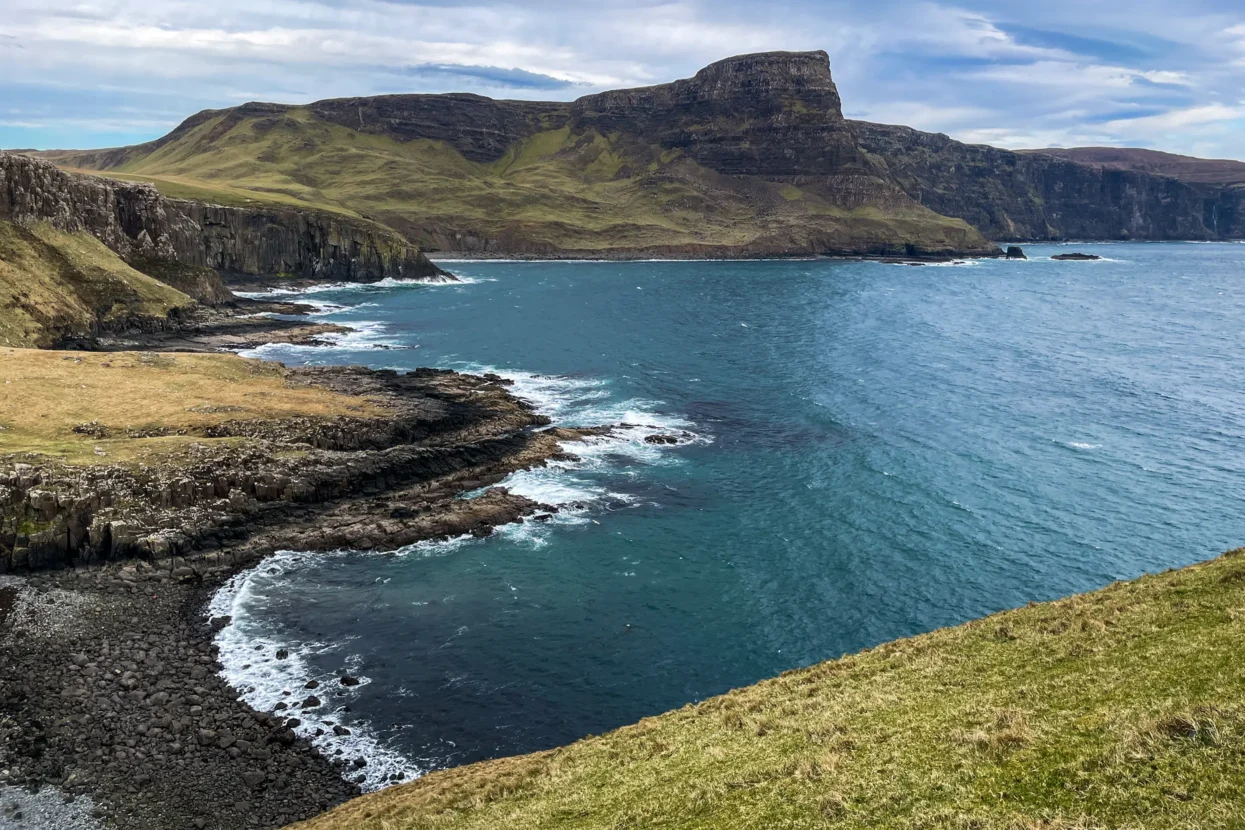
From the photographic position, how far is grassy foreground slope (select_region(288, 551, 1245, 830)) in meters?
15.2

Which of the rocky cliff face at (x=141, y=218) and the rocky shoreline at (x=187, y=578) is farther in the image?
the rocky cliff face at (x=141, y=218)

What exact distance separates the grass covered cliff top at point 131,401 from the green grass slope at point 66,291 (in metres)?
23.6

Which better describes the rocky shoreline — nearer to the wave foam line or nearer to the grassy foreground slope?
the wave foam line

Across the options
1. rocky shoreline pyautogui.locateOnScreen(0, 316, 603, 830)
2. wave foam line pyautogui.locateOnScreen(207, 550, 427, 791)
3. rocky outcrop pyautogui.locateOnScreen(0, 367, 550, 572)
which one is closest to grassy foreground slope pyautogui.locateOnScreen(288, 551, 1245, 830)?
wave foam line pyautogui.locateOnScreen(207, 550, 427, 791)

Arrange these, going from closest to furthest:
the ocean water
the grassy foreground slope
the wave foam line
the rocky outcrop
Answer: the grassy foreground slope, the wave foam line, the ocean water, the rocky outcrop

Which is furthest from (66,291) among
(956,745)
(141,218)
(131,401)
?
(956,745)

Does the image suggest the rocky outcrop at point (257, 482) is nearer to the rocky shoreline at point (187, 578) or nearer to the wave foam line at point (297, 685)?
the rocky shoreline at point (187, 578)

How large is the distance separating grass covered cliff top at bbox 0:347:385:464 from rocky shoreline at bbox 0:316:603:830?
2976mm

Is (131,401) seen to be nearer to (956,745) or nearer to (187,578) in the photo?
(187,578)

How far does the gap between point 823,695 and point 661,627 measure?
18.7 meters

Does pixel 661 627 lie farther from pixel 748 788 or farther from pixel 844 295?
pixel 844 295

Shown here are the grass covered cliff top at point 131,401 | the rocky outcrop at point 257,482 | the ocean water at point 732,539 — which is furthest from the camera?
the grass covered cliff top at point 131,401

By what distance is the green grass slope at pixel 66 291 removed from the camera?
93.4 metres

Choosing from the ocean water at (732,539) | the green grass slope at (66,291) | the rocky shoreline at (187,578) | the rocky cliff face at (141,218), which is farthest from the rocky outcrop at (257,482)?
the rocky cliff face at (141,218)
